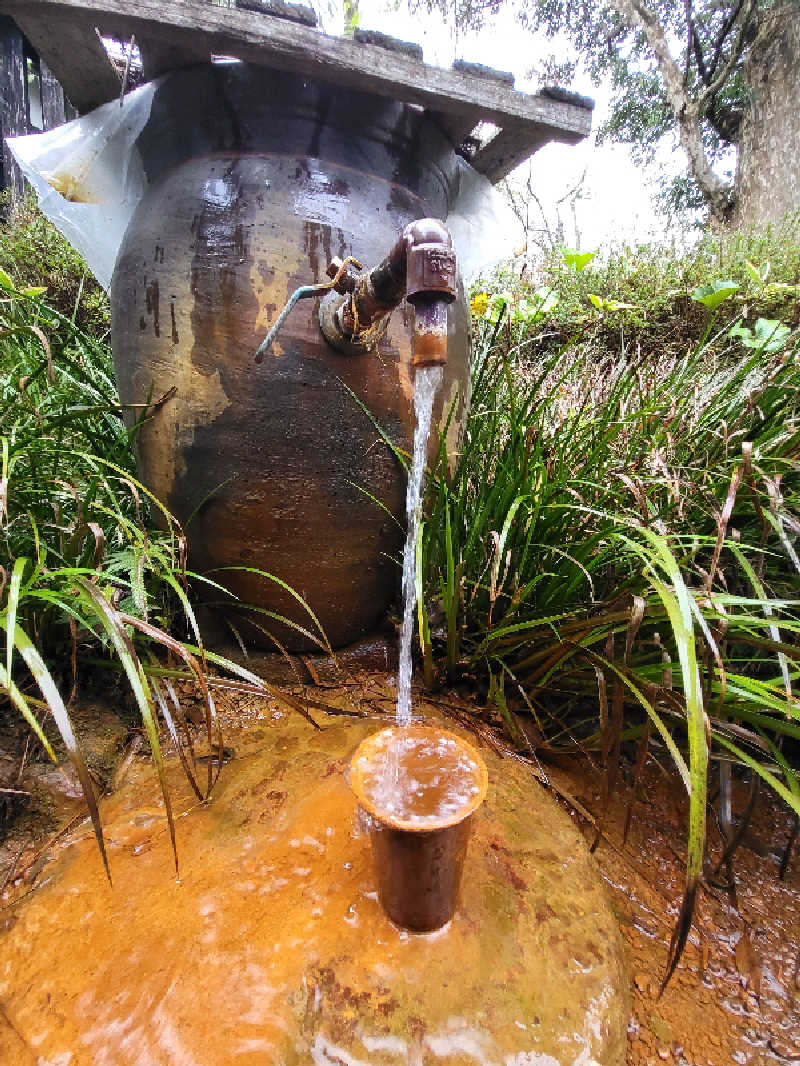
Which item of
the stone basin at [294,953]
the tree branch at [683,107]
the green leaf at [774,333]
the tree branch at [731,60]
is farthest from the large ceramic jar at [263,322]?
the tree branch at [731,60]

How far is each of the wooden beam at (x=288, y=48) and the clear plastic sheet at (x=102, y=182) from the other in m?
0.16

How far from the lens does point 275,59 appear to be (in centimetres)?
128

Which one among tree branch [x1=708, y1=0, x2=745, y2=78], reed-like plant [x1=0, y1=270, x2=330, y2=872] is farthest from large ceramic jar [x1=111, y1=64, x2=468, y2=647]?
tree branch [x1=708, y1=0, x2=745, y2=78]

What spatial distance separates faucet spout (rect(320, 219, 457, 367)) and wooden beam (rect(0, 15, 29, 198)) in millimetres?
5518

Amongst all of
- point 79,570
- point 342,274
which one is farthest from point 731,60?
point 79,570

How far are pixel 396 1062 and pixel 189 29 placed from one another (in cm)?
197

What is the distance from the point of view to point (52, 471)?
1490 mm

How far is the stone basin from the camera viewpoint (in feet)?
2.54

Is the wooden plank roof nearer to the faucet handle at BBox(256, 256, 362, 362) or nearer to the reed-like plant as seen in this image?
the faucet handle at BBox(256, 256, 362, 362)

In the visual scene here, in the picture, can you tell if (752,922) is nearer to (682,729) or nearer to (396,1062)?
(682,729)

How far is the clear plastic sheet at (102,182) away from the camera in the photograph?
158cm

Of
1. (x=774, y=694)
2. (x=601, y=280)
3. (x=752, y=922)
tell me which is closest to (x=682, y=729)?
(x=774, y=694)

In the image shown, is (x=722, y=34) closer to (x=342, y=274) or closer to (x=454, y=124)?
(x=454, y=124)

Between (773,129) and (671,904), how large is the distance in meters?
8.56
